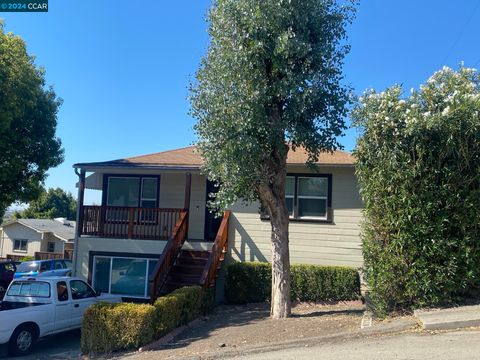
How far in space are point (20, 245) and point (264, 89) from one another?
1648 inches

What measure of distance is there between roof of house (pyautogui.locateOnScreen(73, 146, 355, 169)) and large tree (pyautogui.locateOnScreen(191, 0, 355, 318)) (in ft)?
15.3

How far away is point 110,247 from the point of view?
16.4 meters

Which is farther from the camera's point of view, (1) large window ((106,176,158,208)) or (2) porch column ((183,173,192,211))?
(1) large window ((106,176,158,208))

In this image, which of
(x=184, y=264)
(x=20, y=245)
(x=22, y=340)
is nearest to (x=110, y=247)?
(x=184, y=264)

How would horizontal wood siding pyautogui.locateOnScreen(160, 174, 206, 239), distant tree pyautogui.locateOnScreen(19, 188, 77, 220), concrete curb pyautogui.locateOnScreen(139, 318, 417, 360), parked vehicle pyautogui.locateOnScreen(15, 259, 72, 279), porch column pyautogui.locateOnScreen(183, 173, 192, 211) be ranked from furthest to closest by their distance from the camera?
1. distant tree pyautogui.locateOnScreen(19, 188, 77, 220)
2. parked vehicle pyautogui.locateOnScreen(15, 259, 72, 279)
3. horizontal wood siding pyautogui.locateOnScreen(160, 174, 206, 239)
4. porch column pyautogui.locateOnScreen(183, 173, 192, 211)
5. concrete curb pyautogui.locateOnScreen(139, 318, 417, 360)

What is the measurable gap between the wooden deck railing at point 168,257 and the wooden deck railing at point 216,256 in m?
1.23

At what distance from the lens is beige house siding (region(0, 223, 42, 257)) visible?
4419 cm

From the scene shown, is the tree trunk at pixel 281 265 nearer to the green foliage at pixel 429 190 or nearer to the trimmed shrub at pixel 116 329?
the green foliage at pixel 429 190

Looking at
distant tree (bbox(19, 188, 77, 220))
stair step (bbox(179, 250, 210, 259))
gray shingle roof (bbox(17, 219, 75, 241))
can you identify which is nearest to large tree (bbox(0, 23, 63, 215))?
stair step (bbox(179, 250, 210, 259))

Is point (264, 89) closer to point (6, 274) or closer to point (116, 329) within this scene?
point (116, 329)

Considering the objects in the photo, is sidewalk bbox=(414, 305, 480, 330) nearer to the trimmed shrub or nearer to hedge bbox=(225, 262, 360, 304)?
the trimmed shrub

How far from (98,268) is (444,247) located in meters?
12.0

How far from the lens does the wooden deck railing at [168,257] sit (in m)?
13.2

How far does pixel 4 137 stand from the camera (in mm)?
16328
